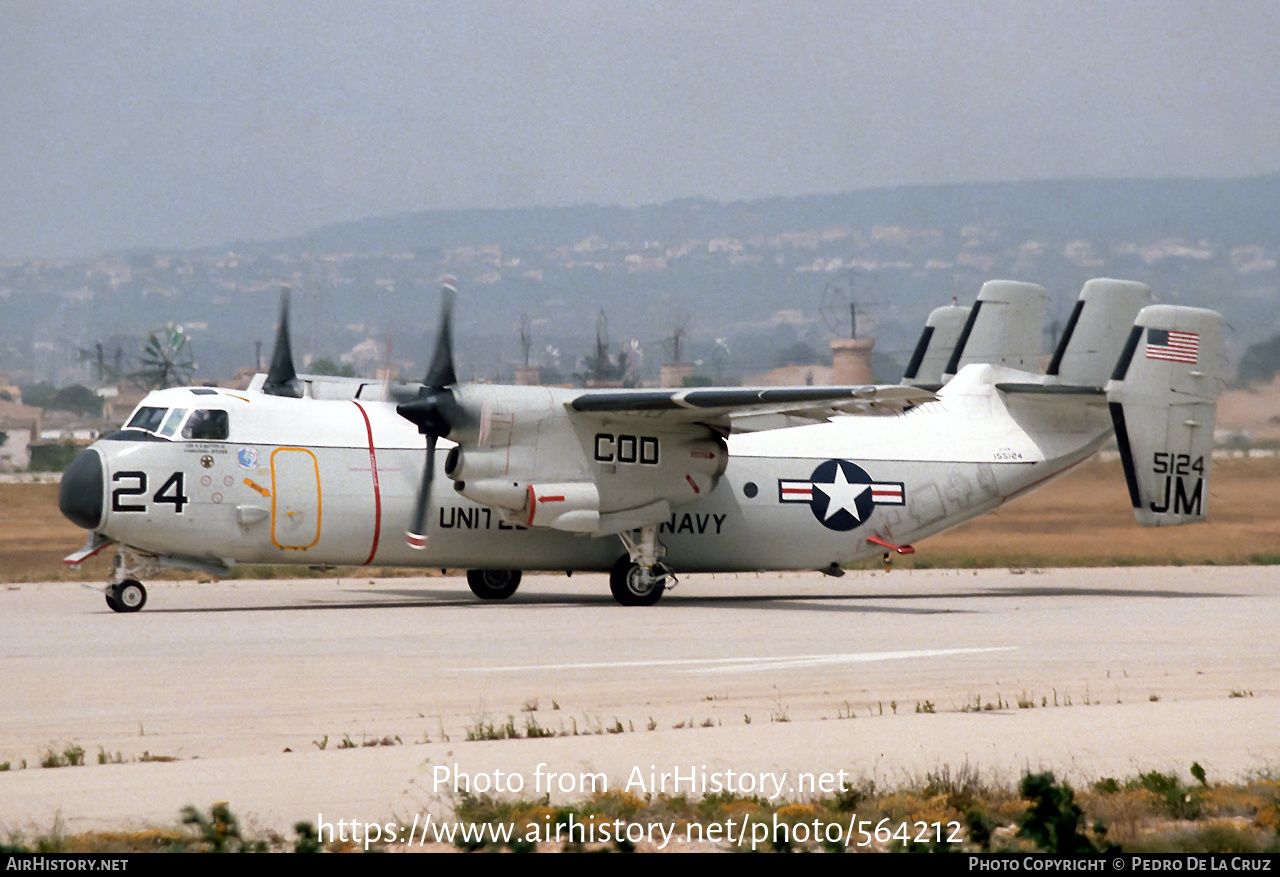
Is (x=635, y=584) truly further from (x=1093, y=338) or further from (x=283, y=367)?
(x=1093, y=338)

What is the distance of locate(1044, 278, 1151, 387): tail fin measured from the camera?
27547mm

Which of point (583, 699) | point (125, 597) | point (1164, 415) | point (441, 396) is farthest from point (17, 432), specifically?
point (583, 699)

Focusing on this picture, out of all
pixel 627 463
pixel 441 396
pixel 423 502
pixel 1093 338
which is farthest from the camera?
pixel 1093 338

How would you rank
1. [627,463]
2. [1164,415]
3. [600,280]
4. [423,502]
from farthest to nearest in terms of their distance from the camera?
[600,280] → [1164,415] → [627,463] → [423,502]

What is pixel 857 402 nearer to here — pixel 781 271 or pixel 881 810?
pixel 881 810

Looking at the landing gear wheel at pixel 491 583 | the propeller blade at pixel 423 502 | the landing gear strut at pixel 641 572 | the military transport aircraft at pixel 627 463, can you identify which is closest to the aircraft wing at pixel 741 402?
the military transport aircraft at pixel 627 463

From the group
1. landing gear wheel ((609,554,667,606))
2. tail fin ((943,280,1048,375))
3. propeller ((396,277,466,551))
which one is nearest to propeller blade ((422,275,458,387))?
propeller ((396,277,466,551))

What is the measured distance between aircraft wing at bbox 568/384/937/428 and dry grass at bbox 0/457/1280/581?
579 inches

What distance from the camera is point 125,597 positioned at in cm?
2162

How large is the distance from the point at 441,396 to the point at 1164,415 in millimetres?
13132

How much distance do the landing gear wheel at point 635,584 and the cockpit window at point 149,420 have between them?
304 inches

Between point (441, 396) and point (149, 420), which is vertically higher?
point (441, 396)

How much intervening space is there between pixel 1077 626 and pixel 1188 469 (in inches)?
280
